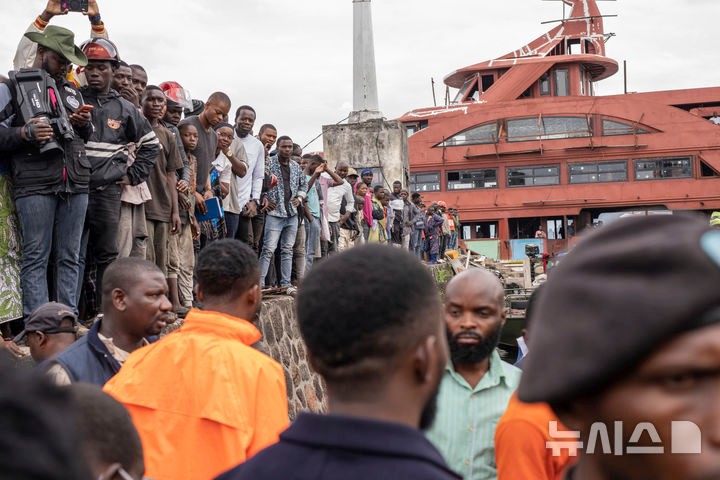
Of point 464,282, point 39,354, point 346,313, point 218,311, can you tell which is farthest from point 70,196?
point 346,313

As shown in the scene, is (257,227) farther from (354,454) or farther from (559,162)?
(559,162)

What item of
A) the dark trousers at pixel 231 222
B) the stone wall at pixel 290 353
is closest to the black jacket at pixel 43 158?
the dark trousers at pixel 231 222

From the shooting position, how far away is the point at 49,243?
573 cm

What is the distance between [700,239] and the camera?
121 centimetres

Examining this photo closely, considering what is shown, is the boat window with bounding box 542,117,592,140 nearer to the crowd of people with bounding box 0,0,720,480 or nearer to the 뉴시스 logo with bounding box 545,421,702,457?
the crowd of people with bounding box 0,0,720,480

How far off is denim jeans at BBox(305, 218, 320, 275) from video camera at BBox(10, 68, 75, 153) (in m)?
5.38

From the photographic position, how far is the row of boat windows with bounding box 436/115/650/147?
3738 cm

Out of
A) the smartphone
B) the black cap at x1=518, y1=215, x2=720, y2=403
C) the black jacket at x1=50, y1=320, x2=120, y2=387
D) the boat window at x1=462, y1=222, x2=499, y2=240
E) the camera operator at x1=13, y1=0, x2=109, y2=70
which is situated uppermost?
the smartphone

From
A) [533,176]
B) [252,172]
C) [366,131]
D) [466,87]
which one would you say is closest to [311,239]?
[252,172]

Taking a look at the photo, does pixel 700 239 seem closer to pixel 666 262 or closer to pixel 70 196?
pixel 666 262

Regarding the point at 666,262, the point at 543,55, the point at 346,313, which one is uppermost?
the point at 543,55

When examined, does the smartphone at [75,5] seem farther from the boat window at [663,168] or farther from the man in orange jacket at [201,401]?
the boat window at [663,168]

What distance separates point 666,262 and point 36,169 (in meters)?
5.17

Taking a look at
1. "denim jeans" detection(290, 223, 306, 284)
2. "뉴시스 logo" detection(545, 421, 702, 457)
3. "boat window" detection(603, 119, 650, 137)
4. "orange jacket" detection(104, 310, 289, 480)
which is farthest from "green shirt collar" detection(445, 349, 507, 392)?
"boat window" detection(603, 119, 650, 137)
